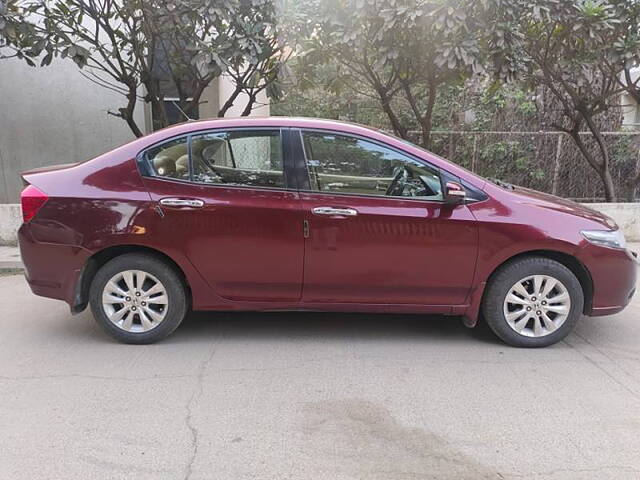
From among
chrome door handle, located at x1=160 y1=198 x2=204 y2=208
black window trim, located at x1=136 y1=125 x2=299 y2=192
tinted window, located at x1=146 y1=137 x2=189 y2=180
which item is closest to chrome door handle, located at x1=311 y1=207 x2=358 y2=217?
black window trim, located at x1=136 y1=125 x2=299 y2=192

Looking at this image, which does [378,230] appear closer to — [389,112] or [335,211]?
[335,211]

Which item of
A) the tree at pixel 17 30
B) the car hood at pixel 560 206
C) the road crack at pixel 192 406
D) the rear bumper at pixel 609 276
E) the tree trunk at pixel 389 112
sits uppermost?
the tree at pixel 17 30

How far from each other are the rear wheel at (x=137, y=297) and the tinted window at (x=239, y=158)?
79cm

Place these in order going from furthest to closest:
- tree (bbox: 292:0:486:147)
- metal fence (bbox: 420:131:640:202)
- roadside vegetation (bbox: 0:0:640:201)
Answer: metal fence (bbox: 420:131:640:202) → roadside vegetation (bbox: 0:0:640:201) → tree (bbox: 292:0:486:147)

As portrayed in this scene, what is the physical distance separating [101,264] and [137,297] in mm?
415

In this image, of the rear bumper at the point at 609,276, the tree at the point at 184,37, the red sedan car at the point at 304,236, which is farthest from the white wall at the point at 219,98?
the rear bumper at the point at 609,276

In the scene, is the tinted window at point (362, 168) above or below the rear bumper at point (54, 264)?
above

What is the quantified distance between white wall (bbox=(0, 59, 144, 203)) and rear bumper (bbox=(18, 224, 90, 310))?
20.4 ft

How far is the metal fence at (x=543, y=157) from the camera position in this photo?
10234 millimetres

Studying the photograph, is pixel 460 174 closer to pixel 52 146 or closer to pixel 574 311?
pixel 574 311

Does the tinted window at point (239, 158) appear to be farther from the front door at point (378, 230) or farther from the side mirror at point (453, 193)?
the side mirror at point (453, 193)

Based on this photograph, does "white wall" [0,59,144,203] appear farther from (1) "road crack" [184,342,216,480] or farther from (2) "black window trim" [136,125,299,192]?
(1) "road crack" [184,342,216,480]

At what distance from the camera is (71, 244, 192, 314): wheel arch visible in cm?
421

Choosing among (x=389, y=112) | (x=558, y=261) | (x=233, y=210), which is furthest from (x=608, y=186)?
(x=233, y=210)
